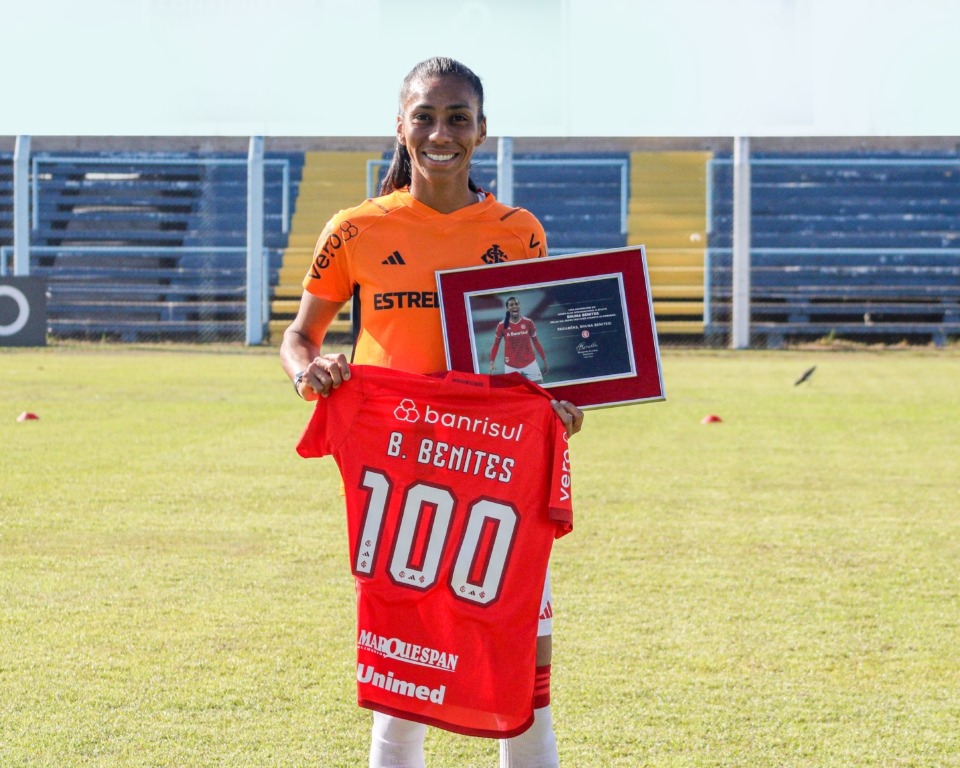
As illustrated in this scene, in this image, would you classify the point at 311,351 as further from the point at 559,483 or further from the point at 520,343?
the point at 559,483

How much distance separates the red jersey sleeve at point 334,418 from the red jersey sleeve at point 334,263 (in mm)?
186

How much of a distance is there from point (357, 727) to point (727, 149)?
840 inches

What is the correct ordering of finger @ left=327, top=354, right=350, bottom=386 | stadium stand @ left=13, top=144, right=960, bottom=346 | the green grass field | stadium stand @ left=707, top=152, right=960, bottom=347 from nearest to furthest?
1. finger @ left=327, top=354, right=350, bottom=386
2. the green grass field
3. stadium stand @ left=707, top=152, right=960, bottom=347
4. stadium stand @ left=13, top=144, right=960, bottom=346

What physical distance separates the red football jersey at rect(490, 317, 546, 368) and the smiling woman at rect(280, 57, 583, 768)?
0.10 metres

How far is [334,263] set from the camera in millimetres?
2053

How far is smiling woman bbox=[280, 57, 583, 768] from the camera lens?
1.99 metres

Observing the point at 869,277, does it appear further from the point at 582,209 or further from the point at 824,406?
the point at 824,406

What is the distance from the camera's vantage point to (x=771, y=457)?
277 inches

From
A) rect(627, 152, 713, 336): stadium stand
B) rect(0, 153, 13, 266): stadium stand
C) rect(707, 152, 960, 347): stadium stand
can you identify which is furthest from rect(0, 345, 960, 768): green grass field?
rect(0, 153, 13, 266): stadium stand

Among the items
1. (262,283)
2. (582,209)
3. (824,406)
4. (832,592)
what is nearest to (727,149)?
(582,209)
